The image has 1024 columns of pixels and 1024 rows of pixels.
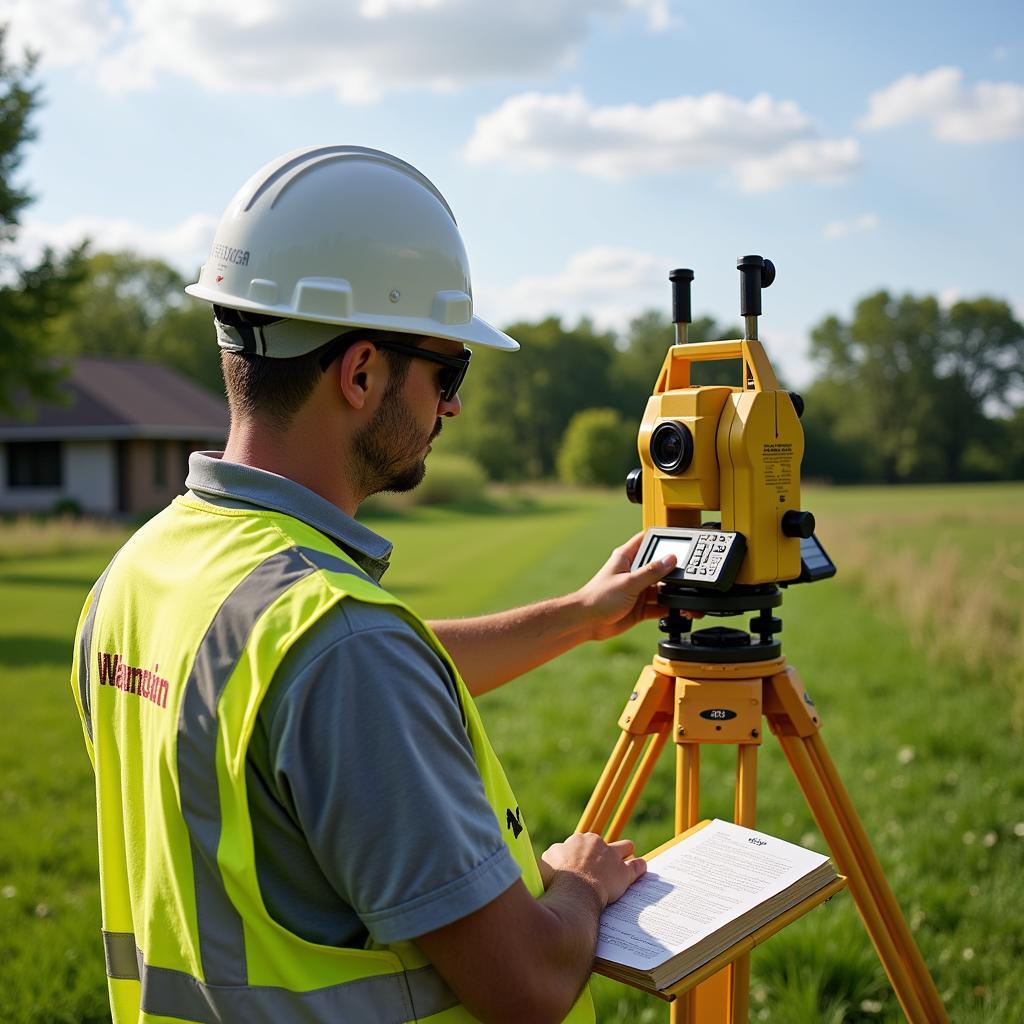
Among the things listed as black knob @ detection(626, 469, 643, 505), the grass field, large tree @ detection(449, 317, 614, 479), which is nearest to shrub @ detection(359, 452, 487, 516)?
Result: the grass field

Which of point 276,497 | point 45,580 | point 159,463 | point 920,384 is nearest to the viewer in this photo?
point 276,497

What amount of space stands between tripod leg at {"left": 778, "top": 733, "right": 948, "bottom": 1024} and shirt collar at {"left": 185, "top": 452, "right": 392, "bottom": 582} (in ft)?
4.18

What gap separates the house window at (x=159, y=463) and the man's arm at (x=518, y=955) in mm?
31947

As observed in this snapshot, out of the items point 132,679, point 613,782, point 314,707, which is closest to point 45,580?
point 613,782

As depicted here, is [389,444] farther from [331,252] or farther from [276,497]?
[331,252]

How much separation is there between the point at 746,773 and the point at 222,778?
1408mm

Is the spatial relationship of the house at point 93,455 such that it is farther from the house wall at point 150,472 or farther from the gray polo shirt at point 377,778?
the gray polo shirt at point 377,778

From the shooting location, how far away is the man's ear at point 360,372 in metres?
1.57

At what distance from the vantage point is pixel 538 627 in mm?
2623

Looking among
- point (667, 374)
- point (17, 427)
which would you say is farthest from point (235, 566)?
point (17, 427)

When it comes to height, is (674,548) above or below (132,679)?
above

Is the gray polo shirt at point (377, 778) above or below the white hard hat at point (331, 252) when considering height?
below

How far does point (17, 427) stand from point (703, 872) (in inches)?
1248

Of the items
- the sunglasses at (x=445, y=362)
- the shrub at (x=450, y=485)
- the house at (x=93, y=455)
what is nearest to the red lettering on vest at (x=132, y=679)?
the sunglasses at (x=445, y=362)
